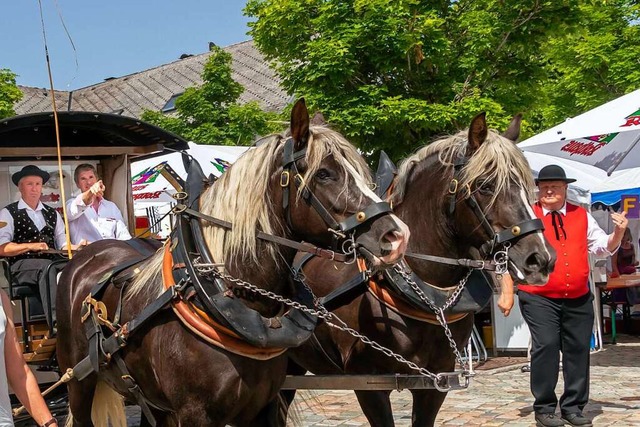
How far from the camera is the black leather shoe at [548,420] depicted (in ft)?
20.7

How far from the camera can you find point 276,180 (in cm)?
372

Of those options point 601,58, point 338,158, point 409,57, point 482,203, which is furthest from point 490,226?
point 601,58

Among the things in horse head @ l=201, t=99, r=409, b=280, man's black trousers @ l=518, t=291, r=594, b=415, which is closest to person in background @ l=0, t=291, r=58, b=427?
horse head @ l=201, t=99, r=409, b=280

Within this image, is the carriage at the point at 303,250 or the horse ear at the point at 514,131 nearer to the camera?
the carriage at the point at 303,250

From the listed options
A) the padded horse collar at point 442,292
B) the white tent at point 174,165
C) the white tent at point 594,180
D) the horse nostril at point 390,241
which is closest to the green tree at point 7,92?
the white tent at point 174,165

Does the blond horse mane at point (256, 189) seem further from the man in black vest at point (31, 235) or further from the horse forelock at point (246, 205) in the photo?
the man in black vest at point (31, 235)

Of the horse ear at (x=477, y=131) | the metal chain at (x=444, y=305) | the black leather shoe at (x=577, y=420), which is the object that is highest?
the horse ear at (x=477, y=131)

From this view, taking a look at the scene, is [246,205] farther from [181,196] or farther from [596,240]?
[596,240]

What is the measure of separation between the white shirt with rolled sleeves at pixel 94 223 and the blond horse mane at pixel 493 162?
2750 mm

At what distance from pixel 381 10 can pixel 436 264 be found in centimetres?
779

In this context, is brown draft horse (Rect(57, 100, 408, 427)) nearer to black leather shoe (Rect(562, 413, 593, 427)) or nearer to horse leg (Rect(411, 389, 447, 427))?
horse leg (Rect(411, 389, 447, 427))

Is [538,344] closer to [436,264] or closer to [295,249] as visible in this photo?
[436,264]

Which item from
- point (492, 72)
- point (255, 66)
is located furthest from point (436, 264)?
point (255, 66)

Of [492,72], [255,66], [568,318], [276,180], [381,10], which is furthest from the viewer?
[255,66]
